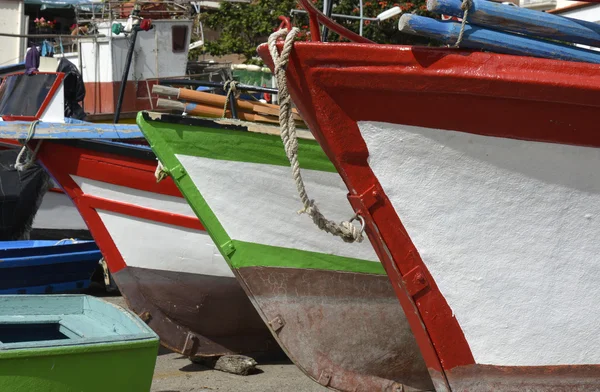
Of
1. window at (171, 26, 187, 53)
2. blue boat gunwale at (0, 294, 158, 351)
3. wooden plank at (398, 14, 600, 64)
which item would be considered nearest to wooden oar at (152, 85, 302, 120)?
blue boat gunwale at (0, 294, 158, 351)

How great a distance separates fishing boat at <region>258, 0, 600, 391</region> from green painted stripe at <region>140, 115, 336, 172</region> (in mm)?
1601

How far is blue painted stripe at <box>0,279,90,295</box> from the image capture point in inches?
343

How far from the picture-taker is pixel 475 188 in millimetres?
3801

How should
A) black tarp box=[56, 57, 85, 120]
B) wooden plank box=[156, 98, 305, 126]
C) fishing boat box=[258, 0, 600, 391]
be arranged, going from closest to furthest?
fishing boat box=[258, 0, 600, 391], wooden plank box=[156, 98, 305, 126], black tarp box=[56, 57, 85, 120]

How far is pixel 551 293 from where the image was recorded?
3.91 m

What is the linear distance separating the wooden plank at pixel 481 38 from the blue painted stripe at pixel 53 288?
6.28 meters

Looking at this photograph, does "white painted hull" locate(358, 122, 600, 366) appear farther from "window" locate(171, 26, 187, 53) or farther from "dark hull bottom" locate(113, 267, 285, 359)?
"window" locate(171, 26, 187, 53)

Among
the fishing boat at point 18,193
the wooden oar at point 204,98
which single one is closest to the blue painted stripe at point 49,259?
the fishing boat at point 18,193

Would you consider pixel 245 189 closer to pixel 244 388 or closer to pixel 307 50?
pixel 244 388

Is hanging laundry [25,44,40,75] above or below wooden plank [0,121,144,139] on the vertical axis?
below

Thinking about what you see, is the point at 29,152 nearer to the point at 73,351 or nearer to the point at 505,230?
the point at 73,351

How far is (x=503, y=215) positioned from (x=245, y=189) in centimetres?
225

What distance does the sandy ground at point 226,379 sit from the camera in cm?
624

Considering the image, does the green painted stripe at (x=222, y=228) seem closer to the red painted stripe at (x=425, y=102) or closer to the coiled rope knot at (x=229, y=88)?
the coiled rope knot at (x=229, y=88)
